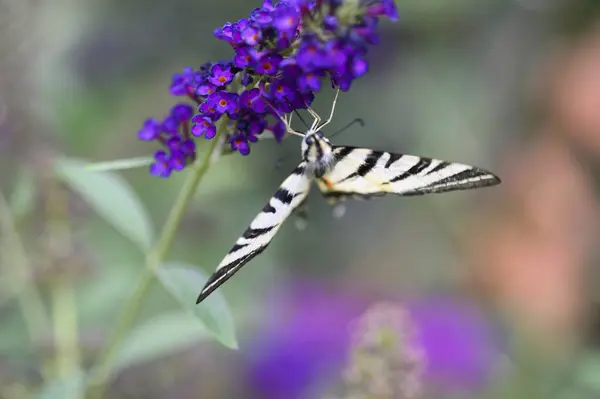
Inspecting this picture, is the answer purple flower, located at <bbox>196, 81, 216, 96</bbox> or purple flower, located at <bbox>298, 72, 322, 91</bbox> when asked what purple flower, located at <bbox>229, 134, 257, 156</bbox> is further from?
purple flower, located at <bbox>298, 72, 322, 91</bbox>

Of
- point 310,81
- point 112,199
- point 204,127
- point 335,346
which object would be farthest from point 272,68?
point 335,346

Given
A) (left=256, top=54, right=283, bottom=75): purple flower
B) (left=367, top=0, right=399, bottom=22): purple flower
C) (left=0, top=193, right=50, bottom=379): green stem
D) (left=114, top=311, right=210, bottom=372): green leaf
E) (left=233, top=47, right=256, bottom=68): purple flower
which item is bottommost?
(left=114, top=311, right=210, bottom=372): green leaf

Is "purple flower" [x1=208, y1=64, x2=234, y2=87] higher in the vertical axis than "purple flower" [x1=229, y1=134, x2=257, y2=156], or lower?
higher

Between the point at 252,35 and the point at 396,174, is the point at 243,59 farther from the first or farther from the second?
the point at 396,174

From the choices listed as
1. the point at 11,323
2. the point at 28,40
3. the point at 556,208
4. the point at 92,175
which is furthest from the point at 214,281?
the point at 556,208

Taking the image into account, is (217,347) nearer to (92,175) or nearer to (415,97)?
(92,175)

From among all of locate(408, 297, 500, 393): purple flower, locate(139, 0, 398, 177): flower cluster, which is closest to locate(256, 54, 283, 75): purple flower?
locate(139, 0, 398, 177): flower cluster
